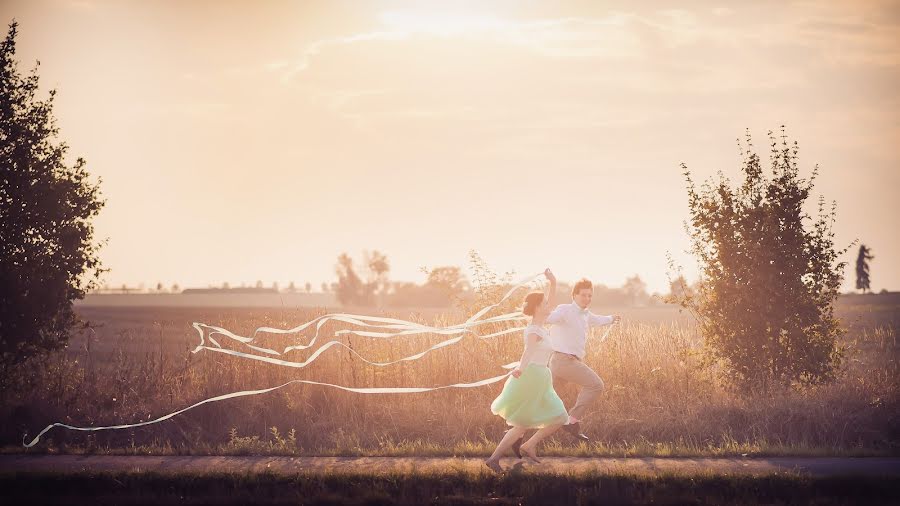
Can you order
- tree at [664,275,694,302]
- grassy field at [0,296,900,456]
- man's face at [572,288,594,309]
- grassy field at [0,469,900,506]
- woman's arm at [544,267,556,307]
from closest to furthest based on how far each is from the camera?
grassy field at [0,469,900,506] < woman's arm at [544,267,556,307] < man's face at [572,288,594,309] < grassy field at [0,296,900,456] < tree at [664,275,694,302]

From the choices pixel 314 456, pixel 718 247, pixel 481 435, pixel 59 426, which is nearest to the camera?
pixel 314 456

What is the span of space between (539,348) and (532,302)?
54 centimetres

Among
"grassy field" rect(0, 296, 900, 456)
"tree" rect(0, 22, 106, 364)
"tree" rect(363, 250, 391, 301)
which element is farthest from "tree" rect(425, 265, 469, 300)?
"tree" rect(363, 250, 391, 301)

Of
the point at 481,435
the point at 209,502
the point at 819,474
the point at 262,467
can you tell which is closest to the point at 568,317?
the point at 481,435

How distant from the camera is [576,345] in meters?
10.9

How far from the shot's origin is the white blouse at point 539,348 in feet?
31.6

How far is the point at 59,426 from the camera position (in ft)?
41.3

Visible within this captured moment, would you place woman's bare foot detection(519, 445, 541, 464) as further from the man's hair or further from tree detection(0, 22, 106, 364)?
tree detection(0, 22, 106, 364)

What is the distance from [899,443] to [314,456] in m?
7.63

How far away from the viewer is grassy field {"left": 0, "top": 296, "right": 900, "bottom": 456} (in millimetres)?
11125

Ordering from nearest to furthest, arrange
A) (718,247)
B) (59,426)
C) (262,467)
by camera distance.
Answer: (262,467) < (59,426) < (718,247)

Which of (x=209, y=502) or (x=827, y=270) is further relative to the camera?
(x=827, y=270)

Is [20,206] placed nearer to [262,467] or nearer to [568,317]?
[262,467]

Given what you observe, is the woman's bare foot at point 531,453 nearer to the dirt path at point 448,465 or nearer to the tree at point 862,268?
the dirt path at point 448,465
